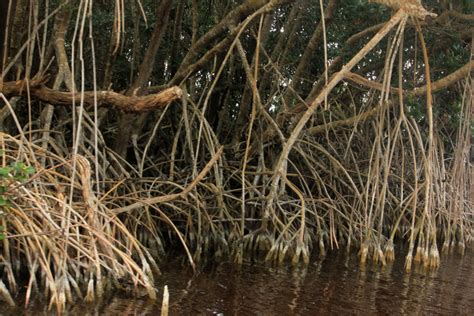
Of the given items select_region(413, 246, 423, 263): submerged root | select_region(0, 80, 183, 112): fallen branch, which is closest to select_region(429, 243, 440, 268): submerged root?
select_region(413, 246, 423, 263): submerged root

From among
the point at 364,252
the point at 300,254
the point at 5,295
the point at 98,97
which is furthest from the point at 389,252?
the point at 5,295

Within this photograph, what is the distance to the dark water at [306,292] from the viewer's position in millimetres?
4523

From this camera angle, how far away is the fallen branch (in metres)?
4.55

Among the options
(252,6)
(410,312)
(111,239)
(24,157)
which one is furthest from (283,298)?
(252,6)

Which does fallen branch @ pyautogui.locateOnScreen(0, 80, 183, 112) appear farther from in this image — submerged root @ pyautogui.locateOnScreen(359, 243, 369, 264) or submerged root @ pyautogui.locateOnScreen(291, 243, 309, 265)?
submerged root @ pyautogui.locateOnScreen(359, 243, 369, 264)

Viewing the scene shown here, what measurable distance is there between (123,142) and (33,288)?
2.52m

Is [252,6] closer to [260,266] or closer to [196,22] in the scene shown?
[196,22]

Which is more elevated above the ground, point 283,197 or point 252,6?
point 252,6

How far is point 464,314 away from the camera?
5.09 meters

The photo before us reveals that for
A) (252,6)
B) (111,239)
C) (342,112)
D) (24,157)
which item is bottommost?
(111,239)

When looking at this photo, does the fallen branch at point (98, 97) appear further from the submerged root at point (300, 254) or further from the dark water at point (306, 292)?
the submerged root at point (300, 254)

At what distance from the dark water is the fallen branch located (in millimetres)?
1363

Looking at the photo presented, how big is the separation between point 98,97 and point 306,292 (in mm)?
2287

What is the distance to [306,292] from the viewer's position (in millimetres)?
5328
